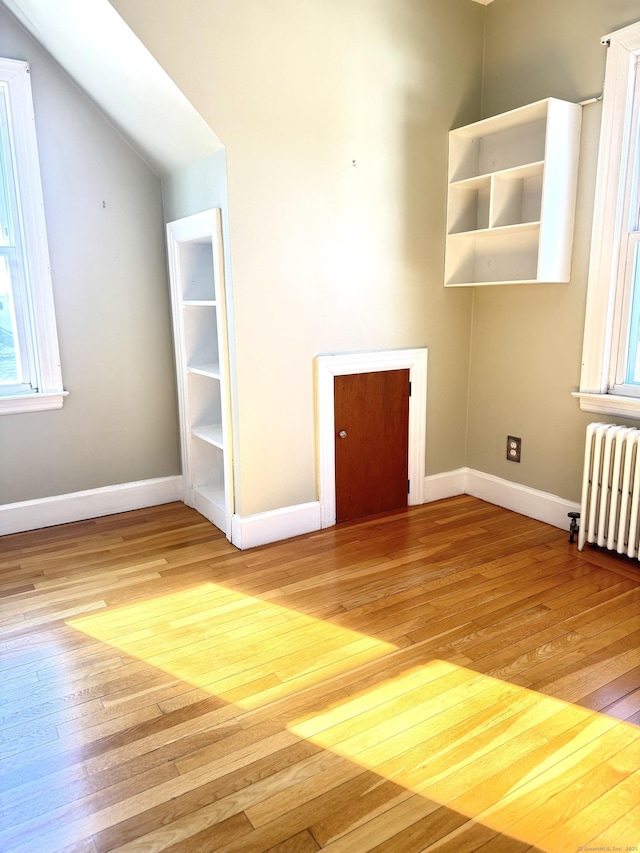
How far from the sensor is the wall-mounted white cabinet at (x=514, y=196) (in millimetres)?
3031

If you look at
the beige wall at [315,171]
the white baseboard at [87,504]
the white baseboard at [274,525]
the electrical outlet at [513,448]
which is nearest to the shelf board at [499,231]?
the beige wall at [315,171]

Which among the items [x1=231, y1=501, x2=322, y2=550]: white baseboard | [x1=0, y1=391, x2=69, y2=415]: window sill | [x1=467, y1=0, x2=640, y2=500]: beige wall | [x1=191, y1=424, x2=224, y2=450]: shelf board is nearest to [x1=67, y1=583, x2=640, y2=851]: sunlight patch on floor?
[x1=231, y1=501, x2=322, y2=550]: white baseboard

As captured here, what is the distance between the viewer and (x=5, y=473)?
346cm

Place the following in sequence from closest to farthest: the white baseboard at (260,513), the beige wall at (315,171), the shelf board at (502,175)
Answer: the beige wall at (315,171) < the shelf board at (502,175) < the white baseboard at (260,513)

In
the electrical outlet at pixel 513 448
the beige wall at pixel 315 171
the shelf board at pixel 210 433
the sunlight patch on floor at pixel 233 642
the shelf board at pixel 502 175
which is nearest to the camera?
the sunlight patch on floor at pixel 233 642

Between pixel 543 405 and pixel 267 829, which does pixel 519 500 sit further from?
pixel 267 829

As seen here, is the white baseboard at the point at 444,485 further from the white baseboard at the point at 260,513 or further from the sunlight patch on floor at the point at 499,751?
the sunlight patch on floor at the point at 499,751

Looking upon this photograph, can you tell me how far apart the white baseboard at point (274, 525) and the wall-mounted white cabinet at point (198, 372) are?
131 millimetres

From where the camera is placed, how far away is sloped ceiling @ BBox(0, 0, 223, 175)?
2643mm

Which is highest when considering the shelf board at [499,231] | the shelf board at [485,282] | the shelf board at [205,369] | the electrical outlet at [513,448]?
the shelf board at [499,231]

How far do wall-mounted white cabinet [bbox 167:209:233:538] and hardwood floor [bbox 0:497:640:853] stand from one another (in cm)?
52

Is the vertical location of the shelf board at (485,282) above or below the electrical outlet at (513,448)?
above

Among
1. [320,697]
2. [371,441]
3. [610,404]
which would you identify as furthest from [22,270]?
[610,404]

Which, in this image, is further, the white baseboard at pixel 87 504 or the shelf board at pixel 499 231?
the white baseboard at pixel 87 504
